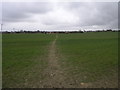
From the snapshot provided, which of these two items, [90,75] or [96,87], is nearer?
[96,87]

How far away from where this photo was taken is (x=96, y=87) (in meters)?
8.11

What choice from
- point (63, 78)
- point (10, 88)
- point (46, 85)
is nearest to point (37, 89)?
point (46, 85)

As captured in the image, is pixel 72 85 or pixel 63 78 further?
pixel 63 78

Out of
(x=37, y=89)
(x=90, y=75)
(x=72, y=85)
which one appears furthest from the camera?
(x=90, y=75)

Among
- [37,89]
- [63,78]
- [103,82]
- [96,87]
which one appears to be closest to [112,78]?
[103,82]

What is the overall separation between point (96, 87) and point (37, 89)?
7.96 feet

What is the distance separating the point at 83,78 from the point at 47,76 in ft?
6.07

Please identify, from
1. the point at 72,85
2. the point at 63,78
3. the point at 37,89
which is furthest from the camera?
the point at 63,78

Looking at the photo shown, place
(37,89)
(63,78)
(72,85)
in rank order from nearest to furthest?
(37,89) → (72,85) → (63,78)

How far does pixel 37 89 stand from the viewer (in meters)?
7.88

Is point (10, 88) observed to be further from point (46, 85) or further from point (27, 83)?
point (46, 85)

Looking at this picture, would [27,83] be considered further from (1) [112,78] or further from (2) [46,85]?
(1) [112,78]

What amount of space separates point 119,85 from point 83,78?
6.19 feet

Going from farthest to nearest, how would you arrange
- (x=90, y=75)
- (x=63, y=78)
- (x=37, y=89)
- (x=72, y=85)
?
1. (x=90, y=75)
2. (x=63, y=78)
3. (x=72, y=85)
4. (x=37, y=89)
